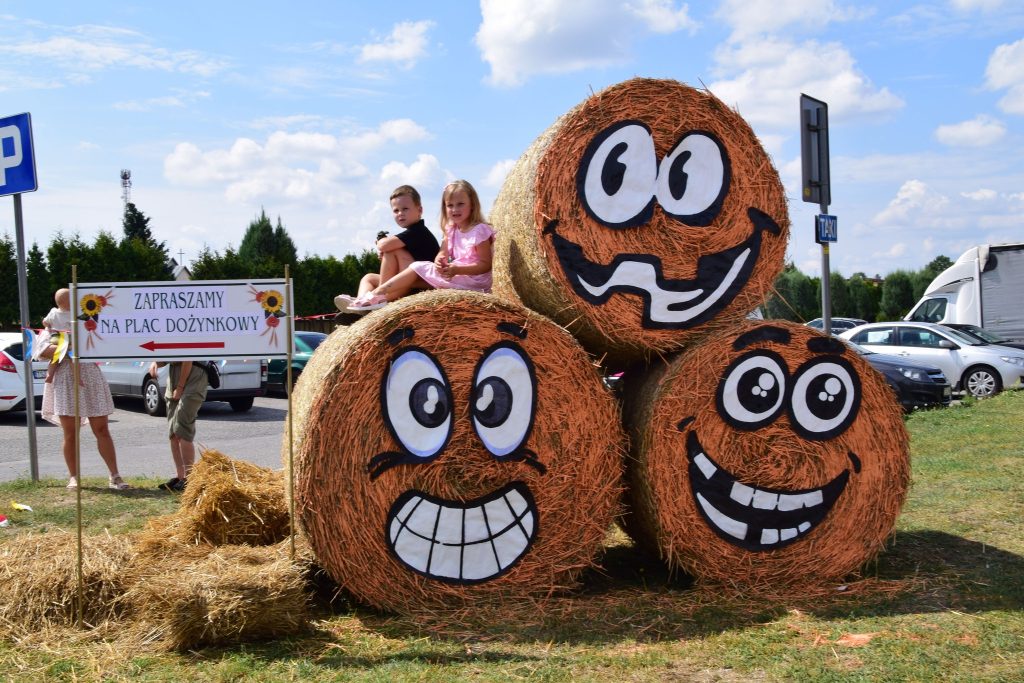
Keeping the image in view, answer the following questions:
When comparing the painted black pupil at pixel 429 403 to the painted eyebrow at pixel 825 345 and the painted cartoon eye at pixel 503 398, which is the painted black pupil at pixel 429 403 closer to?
the painted cartoon eye at pixel 503 398

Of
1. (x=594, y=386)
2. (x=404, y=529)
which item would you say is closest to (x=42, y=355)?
(x=404, y=529)

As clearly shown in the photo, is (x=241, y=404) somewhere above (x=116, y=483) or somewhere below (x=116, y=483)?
above

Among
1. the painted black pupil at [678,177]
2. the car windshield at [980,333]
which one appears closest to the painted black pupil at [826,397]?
the painted black pupil at [678,177]

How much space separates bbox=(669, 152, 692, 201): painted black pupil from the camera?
4809 millimetres

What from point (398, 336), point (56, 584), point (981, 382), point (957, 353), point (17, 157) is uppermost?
point (17, 157)

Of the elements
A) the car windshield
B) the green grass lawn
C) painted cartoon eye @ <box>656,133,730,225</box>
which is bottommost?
the green grass lawn

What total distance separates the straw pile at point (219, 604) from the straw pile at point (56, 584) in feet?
0.73

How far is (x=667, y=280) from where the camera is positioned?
15.8 ft

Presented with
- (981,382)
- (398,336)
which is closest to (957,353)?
(981,382)

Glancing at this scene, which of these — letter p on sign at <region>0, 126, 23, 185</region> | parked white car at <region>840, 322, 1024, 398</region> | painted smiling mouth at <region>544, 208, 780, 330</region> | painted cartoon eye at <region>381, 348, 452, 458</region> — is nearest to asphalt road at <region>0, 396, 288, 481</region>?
letter p on sign at <region>0, 126, 23, 185</region>

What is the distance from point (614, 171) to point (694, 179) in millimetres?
460

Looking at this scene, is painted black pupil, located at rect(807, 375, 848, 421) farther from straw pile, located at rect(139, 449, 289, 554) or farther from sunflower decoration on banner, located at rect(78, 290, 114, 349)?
sunflower decoration on banner, located at rect(78, 290, 114, 349)

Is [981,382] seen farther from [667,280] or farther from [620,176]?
[620,176]

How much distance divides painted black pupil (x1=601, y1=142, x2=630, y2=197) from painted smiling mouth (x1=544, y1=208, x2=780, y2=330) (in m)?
0.34
